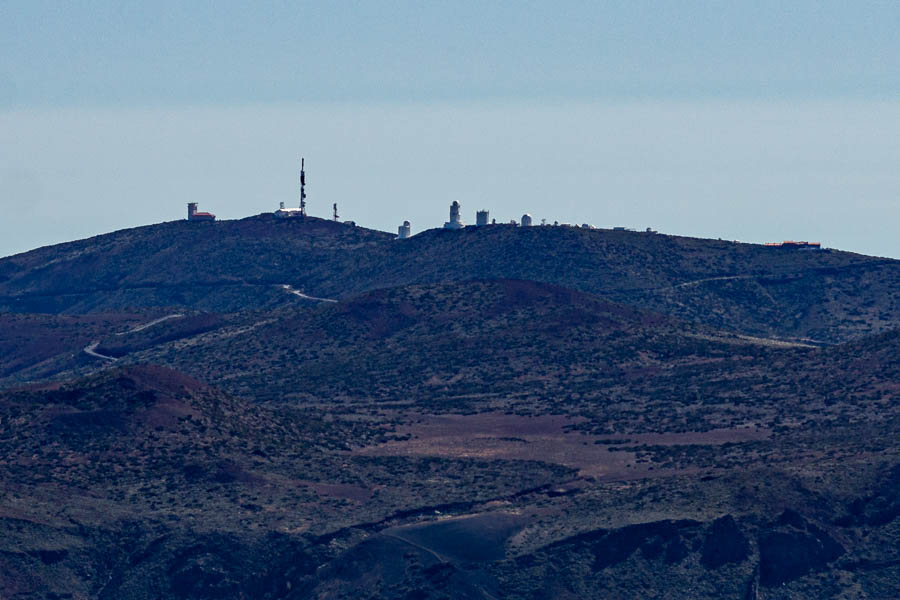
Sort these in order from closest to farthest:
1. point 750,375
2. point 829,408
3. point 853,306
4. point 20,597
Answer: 1. point 20,597
2. point 829,408
3. point 750,375
4. point 853,306

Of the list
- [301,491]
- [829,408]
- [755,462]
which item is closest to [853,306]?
[829,408]

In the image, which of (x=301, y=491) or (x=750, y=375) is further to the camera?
(x=750, y=375)

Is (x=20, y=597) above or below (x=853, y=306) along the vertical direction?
below

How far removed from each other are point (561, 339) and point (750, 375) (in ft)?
73.5

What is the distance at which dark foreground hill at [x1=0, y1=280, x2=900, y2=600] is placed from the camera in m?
87.9

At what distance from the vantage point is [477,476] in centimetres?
10406

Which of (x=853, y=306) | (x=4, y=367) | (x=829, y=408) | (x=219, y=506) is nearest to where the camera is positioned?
(x=219, y=506)

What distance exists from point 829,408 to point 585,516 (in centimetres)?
3196

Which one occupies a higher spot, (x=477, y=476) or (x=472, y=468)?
(x=472, y=468)

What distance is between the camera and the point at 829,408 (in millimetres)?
120188

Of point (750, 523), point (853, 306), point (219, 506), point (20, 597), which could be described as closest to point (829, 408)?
point (750, 523)

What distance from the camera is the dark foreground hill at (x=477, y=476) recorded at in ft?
289

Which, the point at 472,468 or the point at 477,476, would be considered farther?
the point at 472,468

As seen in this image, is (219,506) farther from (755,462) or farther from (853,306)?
(853,306)
